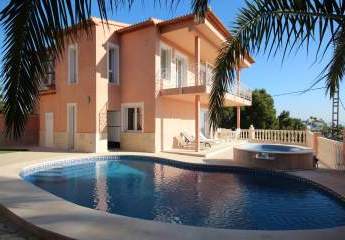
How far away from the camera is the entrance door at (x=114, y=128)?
2124cm

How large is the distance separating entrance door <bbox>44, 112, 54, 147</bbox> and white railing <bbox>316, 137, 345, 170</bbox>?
16.9m

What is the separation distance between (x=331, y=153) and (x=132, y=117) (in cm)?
1148

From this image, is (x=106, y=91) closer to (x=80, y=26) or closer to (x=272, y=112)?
(x=80, y=26)

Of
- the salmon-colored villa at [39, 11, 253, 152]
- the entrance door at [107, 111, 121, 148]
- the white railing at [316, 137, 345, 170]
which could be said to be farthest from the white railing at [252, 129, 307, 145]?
the entrance door at [107, 111, 121, 148]

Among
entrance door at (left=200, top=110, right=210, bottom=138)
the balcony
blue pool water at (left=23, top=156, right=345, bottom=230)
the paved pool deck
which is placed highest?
the balcony

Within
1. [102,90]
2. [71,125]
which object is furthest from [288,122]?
[71,125]

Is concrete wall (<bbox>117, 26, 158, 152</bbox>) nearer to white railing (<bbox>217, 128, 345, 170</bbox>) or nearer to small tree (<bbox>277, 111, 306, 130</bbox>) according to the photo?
white railing (<bbox>217, 128, 345, 170</bbox>)

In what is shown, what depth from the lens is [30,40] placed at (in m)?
2.26

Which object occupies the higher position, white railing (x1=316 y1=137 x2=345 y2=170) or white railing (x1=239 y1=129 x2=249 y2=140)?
white railing (x1=239 y1=129 x2=249 y2=140)

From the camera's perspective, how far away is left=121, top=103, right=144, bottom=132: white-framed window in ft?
65.5

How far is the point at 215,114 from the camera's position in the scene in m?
5.81

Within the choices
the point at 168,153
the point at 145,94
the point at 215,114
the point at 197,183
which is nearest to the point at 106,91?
the point at 145,94

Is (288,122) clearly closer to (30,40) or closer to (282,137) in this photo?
(282,137)

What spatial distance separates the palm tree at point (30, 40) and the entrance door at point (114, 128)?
18.9 m
